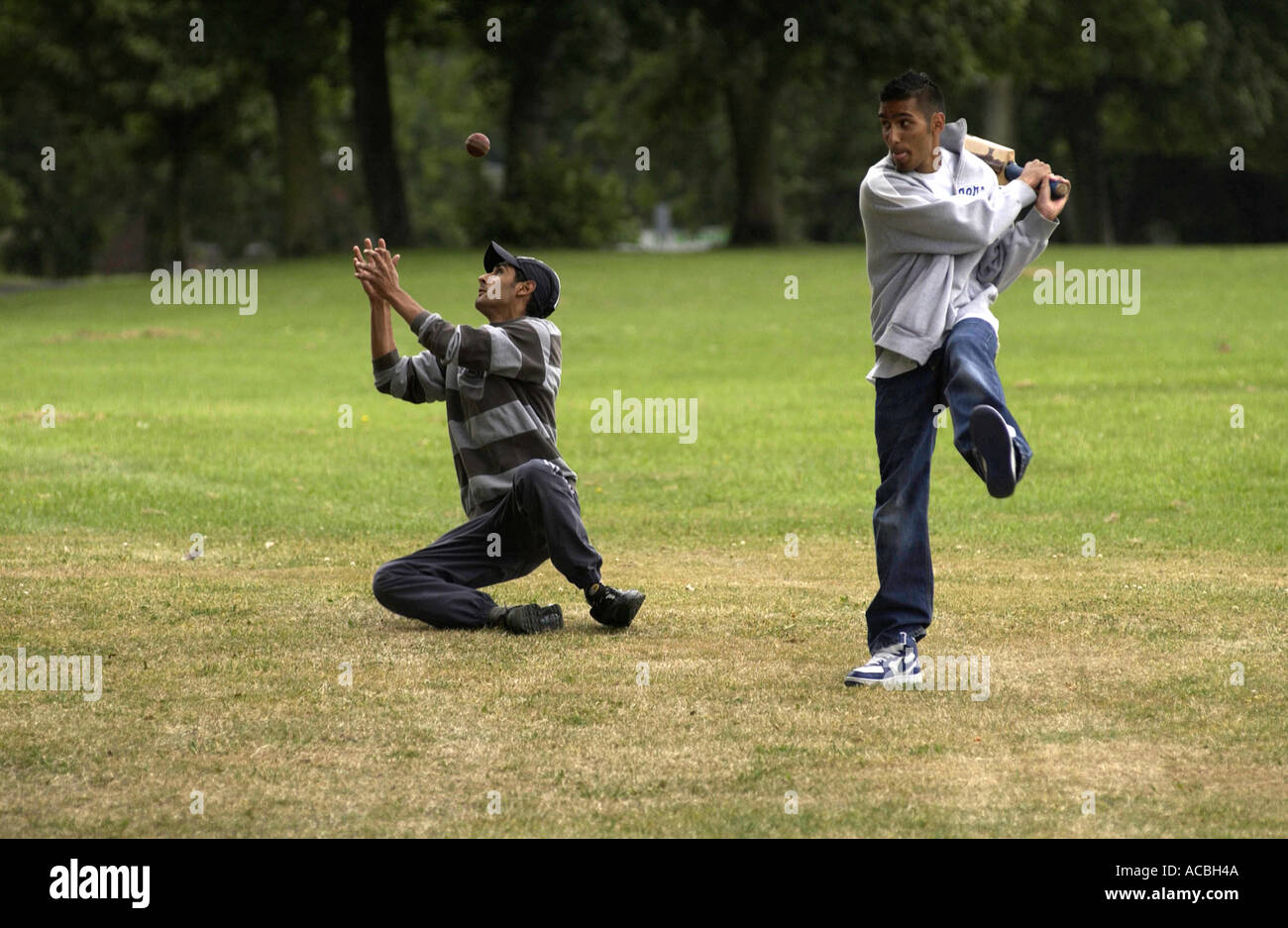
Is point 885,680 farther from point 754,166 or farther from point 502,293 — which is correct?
Answer: point 754,166

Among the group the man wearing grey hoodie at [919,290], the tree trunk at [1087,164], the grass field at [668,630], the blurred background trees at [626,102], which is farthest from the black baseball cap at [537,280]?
the tree trunk at [1087,164]

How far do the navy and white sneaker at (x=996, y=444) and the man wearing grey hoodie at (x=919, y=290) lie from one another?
0.15 meters

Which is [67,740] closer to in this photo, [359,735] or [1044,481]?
[359,735]

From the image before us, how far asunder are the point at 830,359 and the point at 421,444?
872 centimetres

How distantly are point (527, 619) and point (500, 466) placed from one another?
2.25 ft

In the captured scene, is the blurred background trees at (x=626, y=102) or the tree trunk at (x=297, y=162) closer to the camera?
the blurred background trees at (x=626, y=102)

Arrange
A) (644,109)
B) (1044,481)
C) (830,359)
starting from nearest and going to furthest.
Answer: (1044,481), (830,359), (644,109)

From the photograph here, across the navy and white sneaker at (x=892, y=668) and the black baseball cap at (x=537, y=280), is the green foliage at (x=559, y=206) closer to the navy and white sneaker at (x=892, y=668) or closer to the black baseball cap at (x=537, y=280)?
the black baseball cap at (x=537, y=280)

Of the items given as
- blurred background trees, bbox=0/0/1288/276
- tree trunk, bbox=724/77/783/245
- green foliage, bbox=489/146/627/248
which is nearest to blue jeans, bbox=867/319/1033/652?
blurred background trees, bbox=0/0/1288/276

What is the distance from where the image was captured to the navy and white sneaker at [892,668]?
657cm

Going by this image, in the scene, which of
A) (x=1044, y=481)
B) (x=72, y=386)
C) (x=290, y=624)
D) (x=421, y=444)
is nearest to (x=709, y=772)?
(x=290, y=624)

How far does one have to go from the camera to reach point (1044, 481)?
13.7 metres

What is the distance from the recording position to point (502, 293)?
7578 mm

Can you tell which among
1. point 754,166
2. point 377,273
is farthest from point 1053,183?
point 754,166
